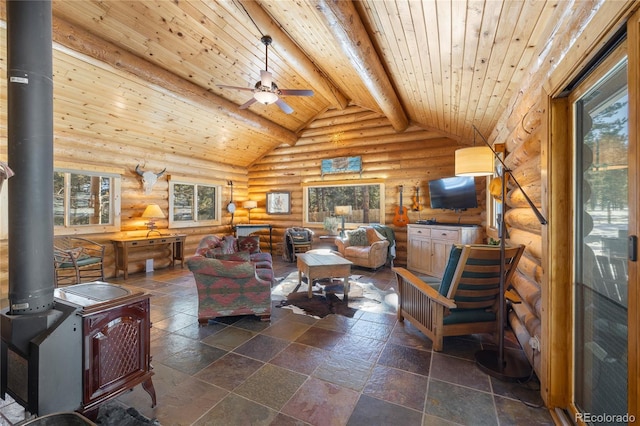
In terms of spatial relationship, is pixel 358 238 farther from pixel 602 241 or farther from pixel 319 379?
pixel 602 241

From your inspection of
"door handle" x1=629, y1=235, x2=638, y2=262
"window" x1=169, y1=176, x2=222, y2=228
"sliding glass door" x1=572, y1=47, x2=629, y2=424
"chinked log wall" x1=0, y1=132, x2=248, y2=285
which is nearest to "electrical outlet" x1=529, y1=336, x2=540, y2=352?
"sliding glass door" x1=572, y1=47, x2=629, y2=424

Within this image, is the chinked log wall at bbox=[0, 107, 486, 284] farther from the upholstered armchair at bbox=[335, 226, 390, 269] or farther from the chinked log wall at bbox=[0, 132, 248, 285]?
the upholstered armchair at bbox=[335, 226, 390, 269]

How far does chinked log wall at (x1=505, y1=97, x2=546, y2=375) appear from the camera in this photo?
7.27ft

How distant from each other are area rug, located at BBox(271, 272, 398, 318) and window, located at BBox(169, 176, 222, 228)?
3549mm

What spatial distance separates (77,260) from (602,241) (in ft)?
20.1

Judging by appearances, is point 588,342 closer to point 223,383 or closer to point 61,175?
point 223,383

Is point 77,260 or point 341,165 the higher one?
point 341,165

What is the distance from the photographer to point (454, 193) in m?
5.51

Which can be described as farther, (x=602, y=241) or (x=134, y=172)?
(x=134, y=172)

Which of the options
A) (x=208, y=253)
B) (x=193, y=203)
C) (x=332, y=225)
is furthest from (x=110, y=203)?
(x=332, y=225)

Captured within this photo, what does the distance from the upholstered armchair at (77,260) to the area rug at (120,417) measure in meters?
3.39

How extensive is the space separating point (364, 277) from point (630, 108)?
14.4 ft

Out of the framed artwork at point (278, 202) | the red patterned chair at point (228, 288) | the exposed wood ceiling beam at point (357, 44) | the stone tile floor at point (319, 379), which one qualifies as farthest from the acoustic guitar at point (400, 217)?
the red patterned chair at point (228, 288)

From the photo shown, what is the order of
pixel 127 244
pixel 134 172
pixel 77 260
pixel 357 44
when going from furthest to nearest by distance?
1. pixel 134 172
2. pixel 127 244
3. pixel 77 260
4. pixel 357 44
